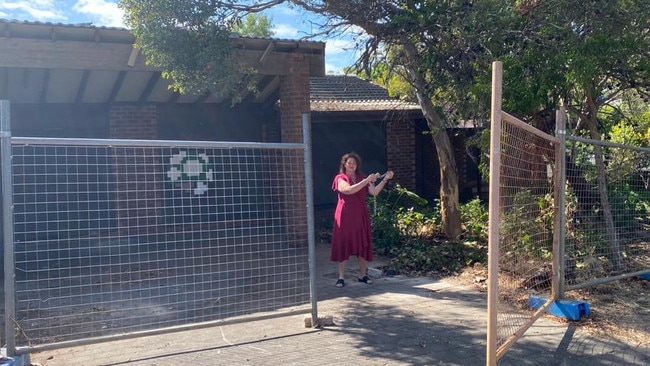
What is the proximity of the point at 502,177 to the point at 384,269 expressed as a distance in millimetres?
4336

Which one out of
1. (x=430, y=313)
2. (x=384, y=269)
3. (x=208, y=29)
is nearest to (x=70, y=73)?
(x=208, y=29)

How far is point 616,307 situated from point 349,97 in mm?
8496

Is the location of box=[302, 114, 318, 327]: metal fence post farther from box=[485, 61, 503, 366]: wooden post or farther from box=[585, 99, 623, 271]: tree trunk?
box=[585, 99, 623, 271]: tree trunk

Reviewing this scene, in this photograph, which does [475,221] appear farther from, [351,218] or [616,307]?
[616,307]

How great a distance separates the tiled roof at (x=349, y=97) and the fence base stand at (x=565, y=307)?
6.84 meters

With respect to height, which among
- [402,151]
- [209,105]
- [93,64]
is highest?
[93,64]

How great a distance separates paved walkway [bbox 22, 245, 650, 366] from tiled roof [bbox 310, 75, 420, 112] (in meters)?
6.61

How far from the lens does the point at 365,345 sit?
5.35m

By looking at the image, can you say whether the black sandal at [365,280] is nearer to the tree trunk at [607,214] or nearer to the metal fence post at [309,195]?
the metal fence post at [309,195]

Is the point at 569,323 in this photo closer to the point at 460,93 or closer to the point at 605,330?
the point at 605,330

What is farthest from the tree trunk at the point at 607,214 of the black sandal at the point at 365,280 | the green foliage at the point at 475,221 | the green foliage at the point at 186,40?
the green foliage at the point at 186,40

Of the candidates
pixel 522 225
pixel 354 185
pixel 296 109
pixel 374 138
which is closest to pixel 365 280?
pixel 354 185

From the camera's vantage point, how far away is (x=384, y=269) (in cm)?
859

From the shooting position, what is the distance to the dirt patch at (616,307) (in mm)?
5719
